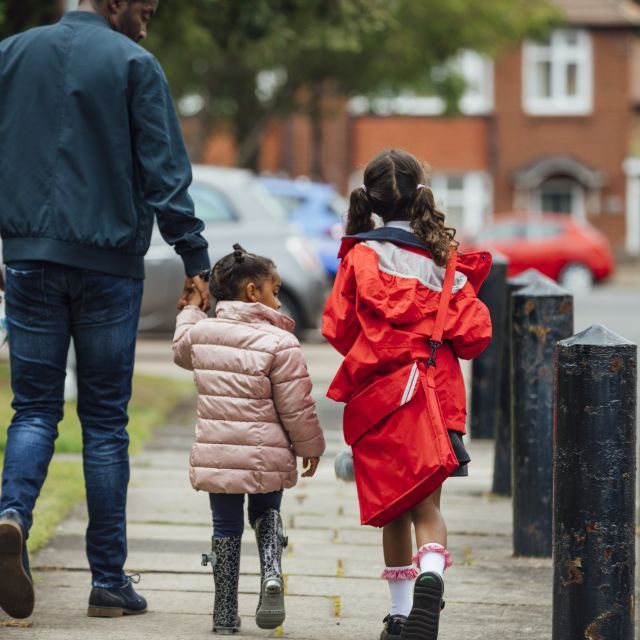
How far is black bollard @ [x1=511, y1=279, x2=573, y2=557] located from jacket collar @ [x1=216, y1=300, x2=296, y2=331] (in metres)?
1.69

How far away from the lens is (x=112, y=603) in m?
4.66

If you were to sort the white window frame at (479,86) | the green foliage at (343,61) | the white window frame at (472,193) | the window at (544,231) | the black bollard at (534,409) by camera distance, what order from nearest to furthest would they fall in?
1. the black bollard at (534,409)
2. the green foliage at (343,61)
3. the window at (544,231)
4. the white window frame at (479,86)
5. the white window frame at (472,193)

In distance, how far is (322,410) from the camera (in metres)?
10.4

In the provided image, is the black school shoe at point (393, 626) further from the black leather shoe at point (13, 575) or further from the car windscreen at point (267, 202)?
the car windscreen at point (267, 202)

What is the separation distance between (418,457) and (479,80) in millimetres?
38298

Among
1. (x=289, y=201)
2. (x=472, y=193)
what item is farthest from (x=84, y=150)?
(x=472, y=193)

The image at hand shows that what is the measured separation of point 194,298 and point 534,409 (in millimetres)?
1770

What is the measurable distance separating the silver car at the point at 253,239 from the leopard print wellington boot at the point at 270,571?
8.57 metres

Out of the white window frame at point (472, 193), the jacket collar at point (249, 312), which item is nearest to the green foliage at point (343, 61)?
the white window frame at point (472, 193)

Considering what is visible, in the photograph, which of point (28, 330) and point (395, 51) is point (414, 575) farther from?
point (395, 51)

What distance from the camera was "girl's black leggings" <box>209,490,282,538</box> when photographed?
4465mm

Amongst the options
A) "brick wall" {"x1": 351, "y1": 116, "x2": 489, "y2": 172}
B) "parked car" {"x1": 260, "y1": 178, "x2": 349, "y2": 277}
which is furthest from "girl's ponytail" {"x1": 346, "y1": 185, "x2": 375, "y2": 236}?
"brick wall" {"x1": 351, "y1": 116, "x2": 489, "y2": 172}

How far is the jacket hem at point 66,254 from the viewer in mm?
4477

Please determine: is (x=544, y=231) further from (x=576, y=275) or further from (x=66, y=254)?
(x=66, y=254)
